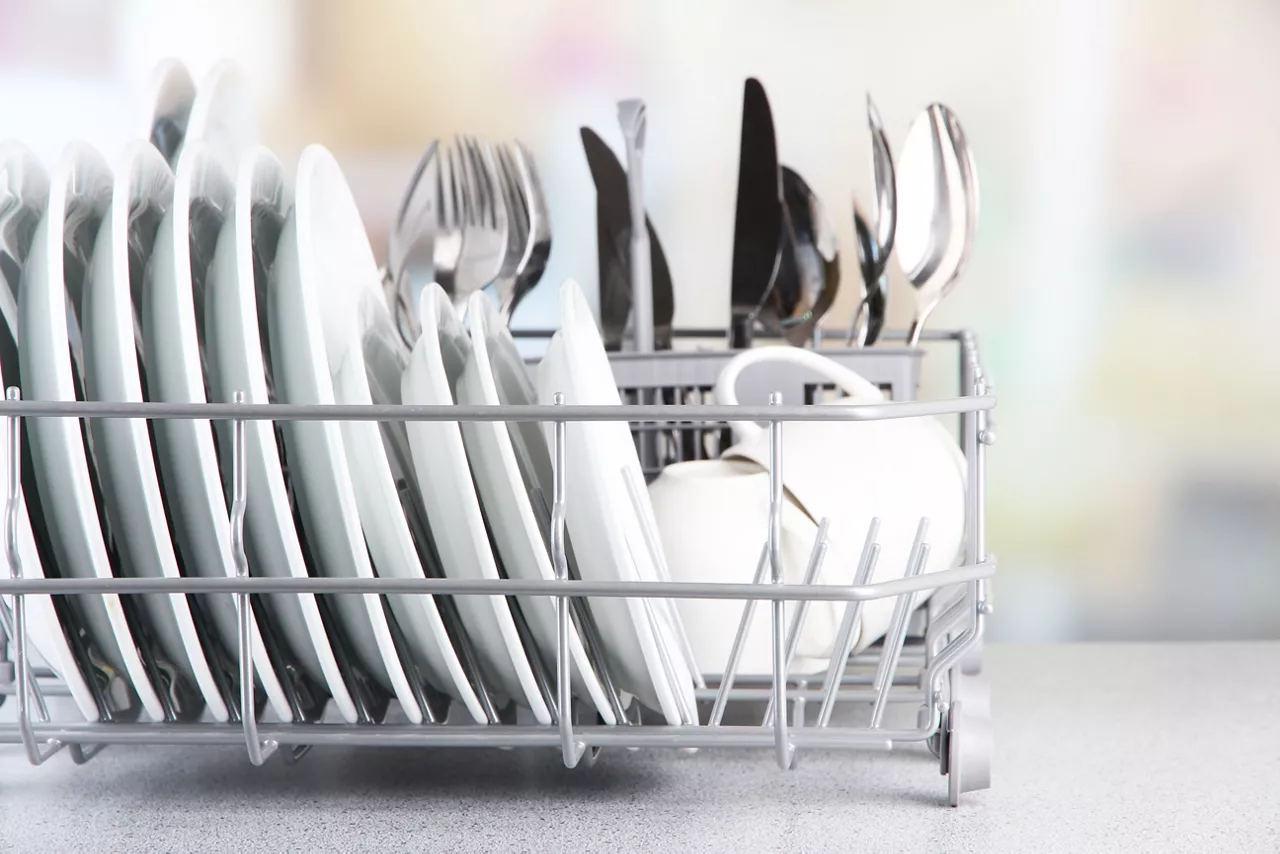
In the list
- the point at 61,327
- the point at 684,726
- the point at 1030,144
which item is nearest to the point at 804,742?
the point at 684,726

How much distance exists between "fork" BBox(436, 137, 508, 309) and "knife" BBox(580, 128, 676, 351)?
0.22 ft

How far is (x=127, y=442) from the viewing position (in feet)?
1.50

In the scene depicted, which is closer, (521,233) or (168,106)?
(168,106)

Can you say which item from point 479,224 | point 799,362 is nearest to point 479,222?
point 479,224

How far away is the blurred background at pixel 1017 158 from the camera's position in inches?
35.4

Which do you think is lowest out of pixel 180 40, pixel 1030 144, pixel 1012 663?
pixel 1012 663

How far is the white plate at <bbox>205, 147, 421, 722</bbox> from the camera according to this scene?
17.3 inches

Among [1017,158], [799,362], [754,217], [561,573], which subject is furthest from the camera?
[1017,158]

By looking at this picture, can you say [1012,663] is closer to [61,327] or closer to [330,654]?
[330,654]

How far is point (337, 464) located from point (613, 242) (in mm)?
417

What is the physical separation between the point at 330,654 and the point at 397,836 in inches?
3.2

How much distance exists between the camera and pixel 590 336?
50 cm

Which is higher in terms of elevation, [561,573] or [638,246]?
[638,246]

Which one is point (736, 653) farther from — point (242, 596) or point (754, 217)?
point (754, 217)
